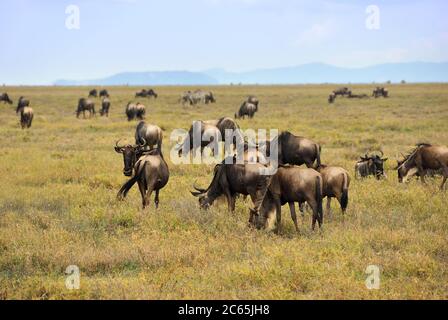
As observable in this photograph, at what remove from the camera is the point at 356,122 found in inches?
1303

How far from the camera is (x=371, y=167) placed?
15.3m

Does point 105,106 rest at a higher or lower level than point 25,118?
higher

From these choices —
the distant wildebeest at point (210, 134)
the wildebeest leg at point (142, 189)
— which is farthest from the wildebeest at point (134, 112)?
the wildebeest leg at point (142, 189)

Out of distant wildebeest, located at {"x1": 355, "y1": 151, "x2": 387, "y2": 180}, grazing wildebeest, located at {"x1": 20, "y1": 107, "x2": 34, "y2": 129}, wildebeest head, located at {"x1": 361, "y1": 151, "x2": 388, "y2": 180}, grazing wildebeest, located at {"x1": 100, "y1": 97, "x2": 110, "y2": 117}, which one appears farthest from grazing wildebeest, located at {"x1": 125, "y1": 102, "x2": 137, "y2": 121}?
wildebeest head, located at {"x1": 361, "y1": 151, "x2": 388, "y2": 180}

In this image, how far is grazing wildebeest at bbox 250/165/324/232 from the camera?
380 inches

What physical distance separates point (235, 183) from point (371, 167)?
244 inches

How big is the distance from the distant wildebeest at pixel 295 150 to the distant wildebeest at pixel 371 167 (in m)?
1.89

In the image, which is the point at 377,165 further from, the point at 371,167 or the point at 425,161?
the point at 425,161

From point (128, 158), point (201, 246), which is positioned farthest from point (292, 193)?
point (128, 158)

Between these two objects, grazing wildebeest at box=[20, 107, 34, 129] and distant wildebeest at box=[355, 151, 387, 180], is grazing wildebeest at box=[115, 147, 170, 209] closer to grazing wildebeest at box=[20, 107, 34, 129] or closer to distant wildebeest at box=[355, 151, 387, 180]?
distant wildebeest at box=[355, 151, 387, 180]

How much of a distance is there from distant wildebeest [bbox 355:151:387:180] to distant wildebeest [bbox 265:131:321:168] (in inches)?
74.3

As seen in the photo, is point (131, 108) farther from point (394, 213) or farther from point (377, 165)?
point (394, 213)

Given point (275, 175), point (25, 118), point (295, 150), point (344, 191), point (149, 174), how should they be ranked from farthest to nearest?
point (25, 118) < point (295, 150) < point (149, 174) < point (344, 191) < point (275, 175)

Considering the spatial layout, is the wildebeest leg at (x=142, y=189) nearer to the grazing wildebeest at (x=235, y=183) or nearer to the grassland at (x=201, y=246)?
the grassland at (x=201, y=246)
